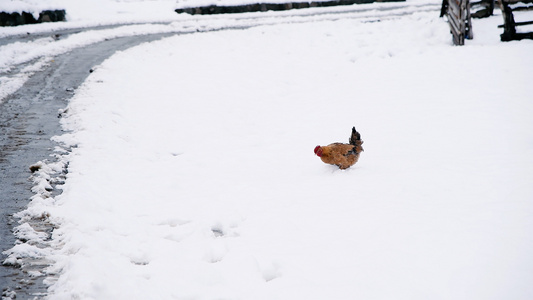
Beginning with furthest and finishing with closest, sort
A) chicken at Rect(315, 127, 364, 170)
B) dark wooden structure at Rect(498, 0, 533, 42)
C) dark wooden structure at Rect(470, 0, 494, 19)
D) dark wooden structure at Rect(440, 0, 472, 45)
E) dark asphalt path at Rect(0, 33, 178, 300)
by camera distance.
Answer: dark wooden structure at Rect(470, 0, 494, 19) < dark wooden structure at Rect(440, 0, 472, 45) < dark wooden structure at Rect(498, 0, 533, 42) < chicken at Rect(315, 127, 364, 170) < dark asphalt path at Rect(0, 33, 178, 300)

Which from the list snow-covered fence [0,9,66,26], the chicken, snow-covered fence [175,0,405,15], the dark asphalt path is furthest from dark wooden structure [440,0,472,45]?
snow-covered fence [0,9,66,26]

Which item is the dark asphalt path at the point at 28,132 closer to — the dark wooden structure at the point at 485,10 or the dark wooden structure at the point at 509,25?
the dark wooden structure at the point at 509,25

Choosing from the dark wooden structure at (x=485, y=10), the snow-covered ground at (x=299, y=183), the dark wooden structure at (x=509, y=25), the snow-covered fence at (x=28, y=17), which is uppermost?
the snow-covered fence at (x=28, y=17)

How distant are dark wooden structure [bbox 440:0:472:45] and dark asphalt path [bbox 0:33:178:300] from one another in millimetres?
9002

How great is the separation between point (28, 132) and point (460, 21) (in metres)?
9.94

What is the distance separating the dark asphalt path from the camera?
2928mm

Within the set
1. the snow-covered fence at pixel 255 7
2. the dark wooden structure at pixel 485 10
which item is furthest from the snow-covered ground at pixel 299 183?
the snow-covered fence at pixel 255 7

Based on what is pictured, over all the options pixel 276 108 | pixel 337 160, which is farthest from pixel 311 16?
pixel 337 160

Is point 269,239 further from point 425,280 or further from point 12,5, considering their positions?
point 12,5

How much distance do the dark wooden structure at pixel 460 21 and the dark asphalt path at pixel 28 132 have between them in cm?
900

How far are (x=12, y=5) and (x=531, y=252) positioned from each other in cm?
1951

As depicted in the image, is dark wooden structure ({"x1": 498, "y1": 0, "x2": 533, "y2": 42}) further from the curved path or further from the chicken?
the chicken

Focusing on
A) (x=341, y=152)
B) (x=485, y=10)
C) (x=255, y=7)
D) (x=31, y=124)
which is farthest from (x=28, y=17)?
(x=485, y=10)

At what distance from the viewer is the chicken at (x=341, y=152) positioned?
16.7 ft
